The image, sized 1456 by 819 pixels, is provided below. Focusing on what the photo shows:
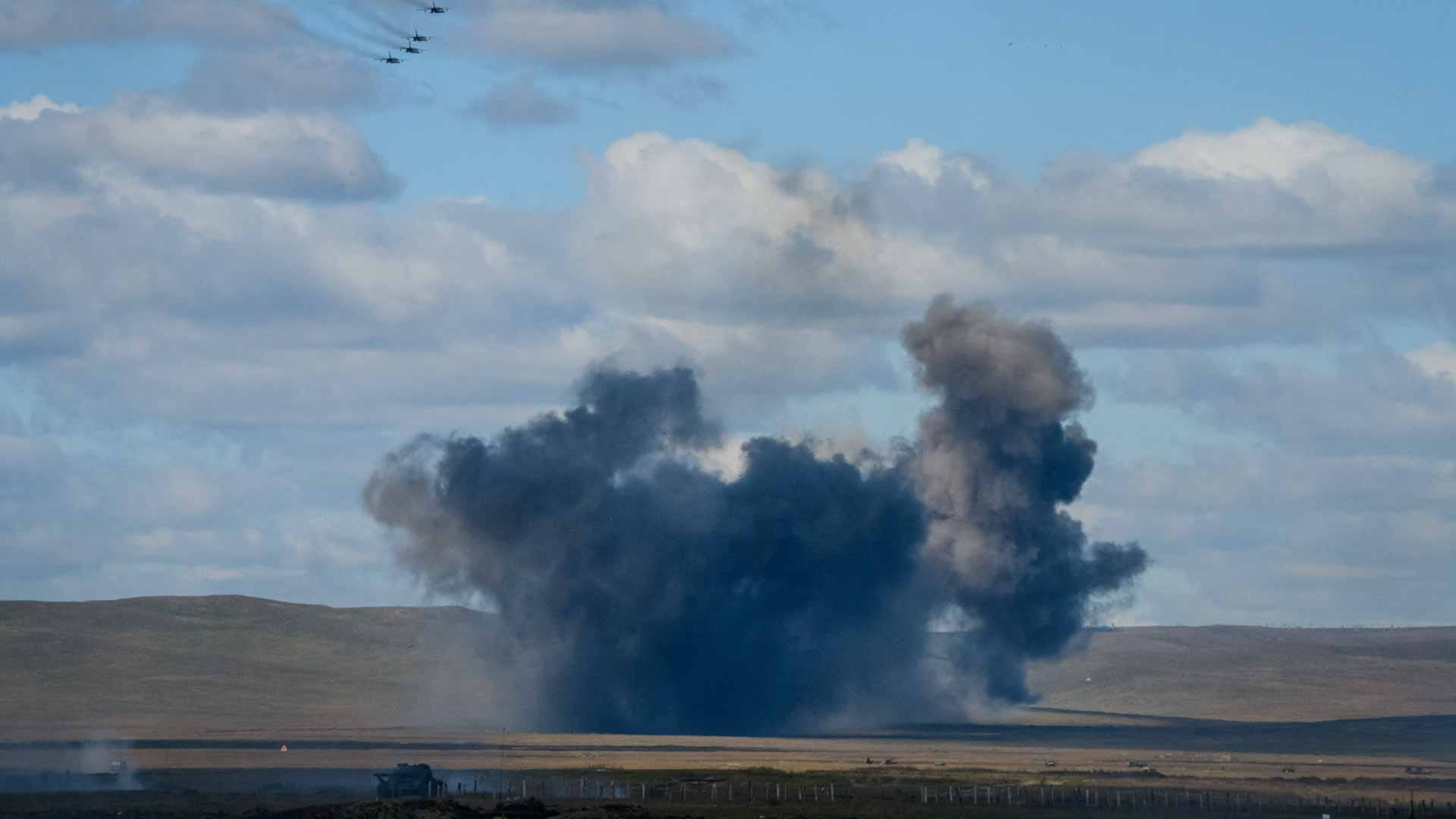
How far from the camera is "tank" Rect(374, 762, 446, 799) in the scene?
116312mm

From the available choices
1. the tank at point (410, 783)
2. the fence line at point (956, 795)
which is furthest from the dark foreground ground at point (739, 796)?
the tank at point (410, 783)

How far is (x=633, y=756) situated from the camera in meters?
162

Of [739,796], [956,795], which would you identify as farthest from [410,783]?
[956,795]

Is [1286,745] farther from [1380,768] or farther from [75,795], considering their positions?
[75,795]

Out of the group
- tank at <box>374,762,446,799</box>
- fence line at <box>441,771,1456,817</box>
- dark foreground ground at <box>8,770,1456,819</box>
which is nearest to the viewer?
dark foreground ground at <box>8,770,1456,819</box>

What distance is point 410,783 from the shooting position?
4636 inches

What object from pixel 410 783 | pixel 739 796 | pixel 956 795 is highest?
pixel 410 783

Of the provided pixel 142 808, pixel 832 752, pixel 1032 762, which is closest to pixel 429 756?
pixel 832 752

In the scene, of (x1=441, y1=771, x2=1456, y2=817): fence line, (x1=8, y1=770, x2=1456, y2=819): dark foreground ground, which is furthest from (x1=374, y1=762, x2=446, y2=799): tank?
(x1=441, y1=771, x2=1456, y2=817): fence line

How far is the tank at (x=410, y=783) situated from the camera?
116m

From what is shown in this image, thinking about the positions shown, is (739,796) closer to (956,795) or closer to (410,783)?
(956,795)

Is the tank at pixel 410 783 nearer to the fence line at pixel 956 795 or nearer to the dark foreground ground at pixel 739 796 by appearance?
the dark foreground ground at pixel 739 796

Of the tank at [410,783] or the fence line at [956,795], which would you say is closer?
the fence line at [956,795]

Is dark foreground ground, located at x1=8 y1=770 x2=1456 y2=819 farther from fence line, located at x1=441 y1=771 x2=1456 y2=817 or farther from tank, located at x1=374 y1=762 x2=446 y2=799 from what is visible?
tank, located at x1=374 y1=762 x2=446 y2=799
